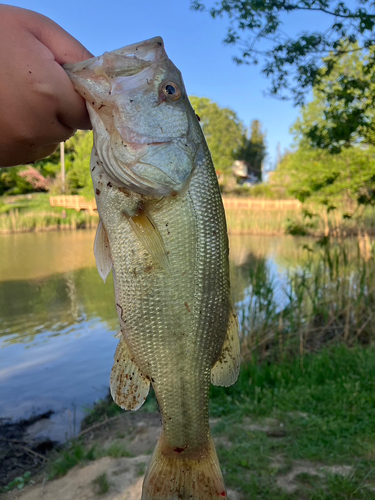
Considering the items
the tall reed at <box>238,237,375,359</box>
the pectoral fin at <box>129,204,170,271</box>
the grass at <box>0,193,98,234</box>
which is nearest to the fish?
the pectoral fin at <box>129,204,170,271</box>

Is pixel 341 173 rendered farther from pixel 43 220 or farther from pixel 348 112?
pixel 43 220

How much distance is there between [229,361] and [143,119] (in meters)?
1.21

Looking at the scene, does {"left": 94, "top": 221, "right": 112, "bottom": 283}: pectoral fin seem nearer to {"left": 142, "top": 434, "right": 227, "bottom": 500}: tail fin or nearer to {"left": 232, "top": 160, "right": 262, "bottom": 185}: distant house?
{"left": 142, "top": 434, "right": 227, "bottom": 500}: tail fin

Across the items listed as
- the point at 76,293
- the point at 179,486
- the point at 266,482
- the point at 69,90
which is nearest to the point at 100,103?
the point at 69,90

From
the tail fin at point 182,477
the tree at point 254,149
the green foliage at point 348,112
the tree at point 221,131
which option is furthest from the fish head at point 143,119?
the tree at point 254,149

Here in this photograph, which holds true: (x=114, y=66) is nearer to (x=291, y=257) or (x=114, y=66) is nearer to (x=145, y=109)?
(x=145, y=109)

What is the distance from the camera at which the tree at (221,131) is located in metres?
50.9

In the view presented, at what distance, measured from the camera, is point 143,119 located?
5.98 feet

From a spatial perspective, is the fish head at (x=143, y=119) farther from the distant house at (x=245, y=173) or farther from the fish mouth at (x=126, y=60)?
the distant house at (x=245, y=173)

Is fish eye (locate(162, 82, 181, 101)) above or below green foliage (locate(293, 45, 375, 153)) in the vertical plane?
below

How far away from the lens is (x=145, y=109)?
1.83 metres

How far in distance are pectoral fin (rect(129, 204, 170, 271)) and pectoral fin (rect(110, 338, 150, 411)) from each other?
0.48 m

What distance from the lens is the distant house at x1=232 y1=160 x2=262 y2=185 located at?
206 feet

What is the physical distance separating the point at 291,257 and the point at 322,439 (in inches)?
477
